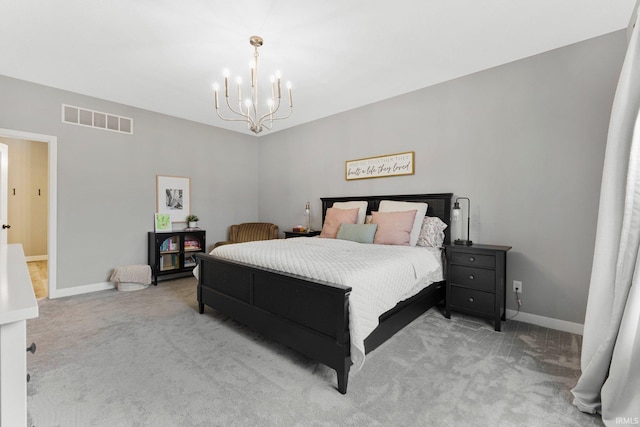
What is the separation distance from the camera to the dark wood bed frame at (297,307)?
71.7 inches

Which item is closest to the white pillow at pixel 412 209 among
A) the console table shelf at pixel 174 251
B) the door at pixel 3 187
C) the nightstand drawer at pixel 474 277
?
the nightstand drawer at pixel 474 277

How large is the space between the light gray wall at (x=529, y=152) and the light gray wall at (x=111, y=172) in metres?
3.13

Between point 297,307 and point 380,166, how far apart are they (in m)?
2.53

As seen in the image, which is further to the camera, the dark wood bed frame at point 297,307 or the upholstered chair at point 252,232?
the upholstered chair at point 252,232

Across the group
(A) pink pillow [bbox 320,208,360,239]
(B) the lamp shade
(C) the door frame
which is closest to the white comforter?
(B) the lamp shade

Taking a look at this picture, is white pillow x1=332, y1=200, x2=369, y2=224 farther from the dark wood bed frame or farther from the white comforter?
the dark wood bed frame

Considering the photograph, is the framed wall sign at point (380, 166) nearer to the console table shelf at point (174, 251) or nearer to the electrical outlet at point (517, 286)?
the electrical outlet at point (517, 286)

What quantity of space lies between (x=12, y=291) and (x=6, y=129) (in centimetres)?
374

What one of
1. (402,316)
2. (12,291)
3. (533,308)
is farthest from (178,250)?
(533,308)

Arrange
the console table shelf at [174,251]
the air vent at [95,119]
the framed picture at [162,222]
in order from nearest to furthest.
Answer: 1. the air vent at [95,119]
2. the console table shelf at [174,251]
3. the framed picture at [162,222]

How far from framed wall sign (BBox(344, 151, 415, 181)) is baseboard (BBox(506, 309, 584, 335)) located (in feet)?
6.37

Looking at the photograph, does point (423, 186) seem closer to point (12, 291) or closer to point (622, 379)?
point (622, 379)

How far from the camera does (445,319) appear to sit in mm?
2953

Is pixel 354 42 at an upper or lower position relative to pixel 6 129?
upper
